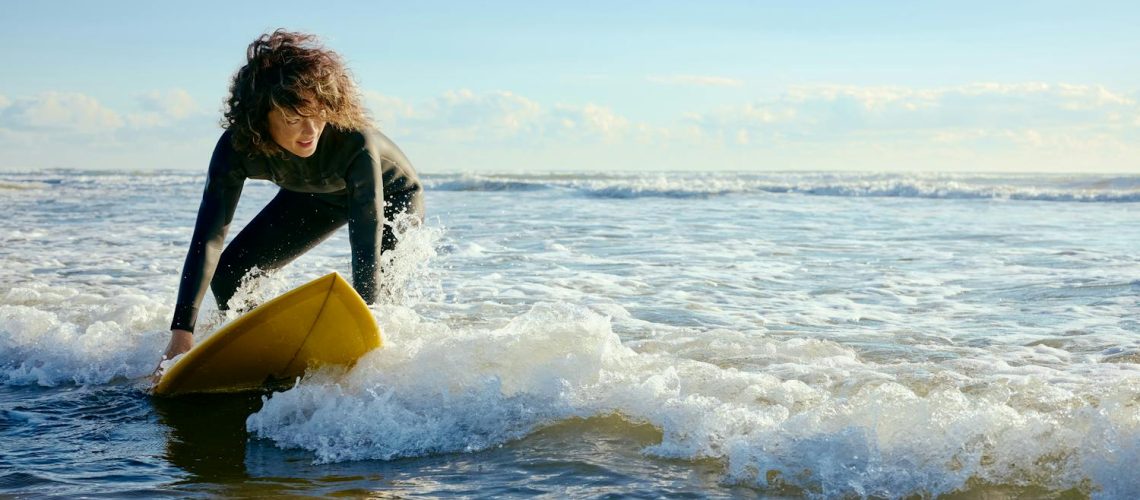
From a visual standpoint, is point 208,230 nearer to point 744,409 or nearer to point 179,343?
point 179,343

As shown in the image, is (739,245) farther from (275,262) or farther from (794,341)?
(275,262)

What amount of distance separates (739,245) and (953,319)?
→ 15.7 ft

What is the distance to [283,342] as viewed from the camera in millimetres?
3812

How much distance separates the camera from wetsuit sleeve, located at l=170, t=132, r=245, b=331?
3.69 metres

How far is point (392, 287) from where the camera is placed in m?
4.52

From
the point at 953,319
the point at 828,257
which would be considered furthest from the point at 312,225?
the point at 828,257

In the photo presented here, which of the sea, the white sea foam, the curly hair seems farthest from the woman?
the white sea foam

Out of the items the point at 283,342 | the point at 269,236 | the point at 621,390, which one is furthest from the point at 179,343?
the point at 621,390

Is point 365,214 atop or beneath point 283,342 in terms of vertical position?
atop

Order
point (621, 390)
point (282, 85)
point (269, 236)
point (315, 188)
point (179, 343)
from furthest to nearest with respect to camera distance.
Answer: point (269, 236)
point (315, 188)
point (179, 343)
point (621, 390)
point (282, 85)

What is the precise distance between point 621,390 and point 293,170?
60.2 inches

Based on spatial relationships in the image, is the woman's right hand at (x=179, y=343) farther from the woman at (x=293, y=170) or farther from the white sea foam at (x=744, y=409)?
the white sea foam at (x=744, y=409)

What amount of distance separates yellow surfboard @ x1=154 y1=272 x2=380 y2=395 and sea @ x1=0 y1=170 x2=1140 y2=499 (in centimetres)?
9

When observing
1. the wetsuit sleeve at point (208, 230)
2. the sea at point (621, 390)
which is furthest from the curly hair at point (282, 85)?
the sea at point (621, 390)
